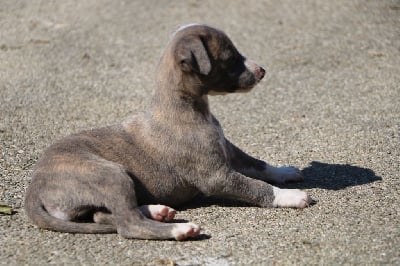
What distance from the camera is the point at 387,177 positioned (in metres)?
6.45

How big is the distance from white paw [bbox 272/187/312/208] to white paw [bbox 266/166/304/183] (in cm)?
56

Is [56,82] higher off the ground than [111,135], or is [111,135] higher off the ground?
[111,135]

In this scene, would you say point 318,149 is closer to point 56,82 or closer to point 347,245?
point 347,245

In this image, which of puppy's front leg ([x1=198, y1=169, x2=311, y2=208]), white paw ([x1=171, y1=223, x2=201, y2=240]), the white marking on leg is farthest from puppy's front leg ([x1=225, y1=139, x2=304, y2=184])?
white paw ([x1=171, y1=223, x2=201, y2=240])

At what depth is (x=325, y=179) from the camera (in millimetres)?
6539

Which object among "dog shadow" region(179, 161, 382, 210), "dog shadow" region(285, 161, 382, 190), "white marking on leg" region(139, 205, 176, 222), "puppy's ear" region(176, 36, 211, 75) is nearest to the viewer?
"white marking on leg" region(139, 205, 176, 222)

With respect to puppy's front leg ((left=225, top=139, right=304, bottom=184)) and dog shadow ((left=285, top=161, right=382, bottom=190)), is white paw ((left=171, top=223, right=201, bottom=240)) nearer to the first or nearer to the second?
puppy's front leg ((left=225, top=139, right=304, bottom=184))

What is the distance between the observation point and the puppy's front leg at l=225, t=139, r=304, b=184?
21.2 feet

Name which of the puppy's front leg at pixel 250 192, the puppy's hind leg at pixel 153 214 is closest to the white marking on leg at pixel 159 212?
the puppy's hind leg at pixel 153 214

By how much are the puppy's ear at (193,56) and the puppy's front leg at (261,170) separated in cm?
92

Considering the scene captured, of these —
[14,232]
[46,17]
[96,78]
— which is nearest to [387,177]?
[14,232]

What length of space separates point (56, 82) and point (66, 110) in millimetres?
1034

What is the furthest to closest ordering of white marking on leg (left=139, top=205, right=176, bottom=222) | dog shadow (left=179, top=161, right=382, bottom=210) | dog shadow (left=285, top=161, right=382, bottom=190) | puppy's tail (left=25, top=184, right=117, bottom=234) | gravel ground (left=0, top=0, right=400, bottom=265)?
dog shadow (left=285, top=161, right=382, bottom=190) → dog shadow (left=179, top=161, right=382, bottom=210) → white marking on leg (left=139, top=205, right=176, bottom=222) → puppy's tail (left=25, top=184, right=117, bottom=234) → gravel ground (left=0, top=0, right=400, bottom=265)

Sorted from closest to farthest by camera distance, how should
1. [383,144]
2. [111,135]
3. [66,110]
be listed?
[111,135]
[383,144]
[66,110]
